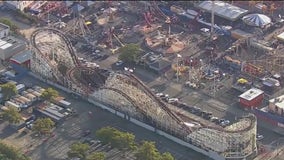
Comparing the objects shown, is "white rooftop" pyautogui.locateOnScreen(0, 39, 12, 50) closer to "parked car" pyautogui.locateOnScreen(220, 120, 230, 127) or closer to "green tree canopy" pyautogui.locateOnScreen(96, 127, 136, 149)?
"green tree canopy" pyautogui.locateOnScreen(96, 127, 136, 149)

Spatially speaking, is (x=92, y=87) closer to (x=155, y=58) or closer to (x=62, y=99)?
(x=62, y=99)

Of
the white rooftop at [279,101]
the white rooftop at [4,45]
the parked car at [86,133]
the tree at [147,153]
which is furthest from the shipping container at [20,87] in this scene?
the white rooftop at [279,101]

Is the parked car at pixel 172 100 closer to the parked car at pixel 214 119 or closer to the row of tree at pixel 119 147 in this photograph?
the parked car at pixel 214 119

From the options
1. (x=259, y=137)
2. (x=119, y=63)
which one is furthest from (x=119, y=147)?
(x=119, y=63)

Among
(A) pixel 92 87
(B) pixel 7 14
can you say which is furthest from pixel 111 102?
(B) pixel 7 14

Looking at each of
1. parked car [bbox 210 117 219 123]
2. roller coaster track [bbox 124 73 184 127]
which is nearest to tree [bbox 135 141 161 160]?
roller coaster track [bbox 124 73 184 127]
